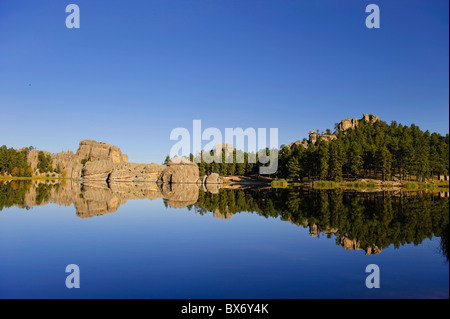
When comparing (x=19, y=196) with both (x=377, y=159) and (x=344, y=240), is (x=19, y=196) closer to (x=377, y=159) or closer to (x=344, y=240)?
(x=344, y=240)

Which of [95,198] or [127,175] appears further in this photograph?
[127,175]

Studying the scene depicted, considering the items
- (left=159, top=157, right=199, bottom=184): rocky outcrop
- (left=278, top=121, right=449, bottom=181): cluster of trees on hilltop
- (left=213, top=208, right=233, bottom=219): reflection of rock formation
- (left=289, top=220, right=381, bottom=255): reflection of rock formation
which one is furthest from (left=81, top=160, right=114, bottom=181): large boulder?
(left=289, top=220, right=381, bottom=255): reflection of rock formation

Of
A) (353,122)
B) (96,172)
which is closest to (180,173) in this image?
(96,172)

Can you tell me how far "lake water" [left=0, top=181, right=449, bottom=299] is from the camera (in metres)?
10.9

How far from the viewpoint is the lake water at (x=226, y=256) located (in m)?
10.9

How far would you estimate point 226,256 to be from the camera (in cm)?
1523

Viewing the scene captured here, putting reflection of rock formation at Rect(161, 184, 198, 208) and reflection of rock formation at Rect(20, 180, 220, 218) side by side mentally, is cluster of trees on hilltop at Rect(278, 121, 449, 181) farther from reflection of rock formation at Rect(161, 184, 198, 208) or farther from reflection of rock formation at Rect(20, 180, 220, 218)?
reflection of rock formation at Rect(20, 180, 220, 218)

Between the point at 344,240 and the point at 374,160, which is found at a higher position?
the point at 374,160

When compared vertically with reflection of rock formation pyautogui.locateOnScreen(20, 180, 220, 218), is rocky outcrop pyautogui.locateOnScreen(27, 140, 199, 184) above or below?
above

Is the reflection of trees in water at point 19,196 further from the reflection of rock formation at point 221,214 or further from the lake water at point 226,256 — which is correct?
the reflection of rock formation at point 221,214

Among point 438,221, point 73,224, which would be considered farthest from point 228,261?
point 438,221

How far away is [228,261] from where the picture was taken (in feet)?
47.2
